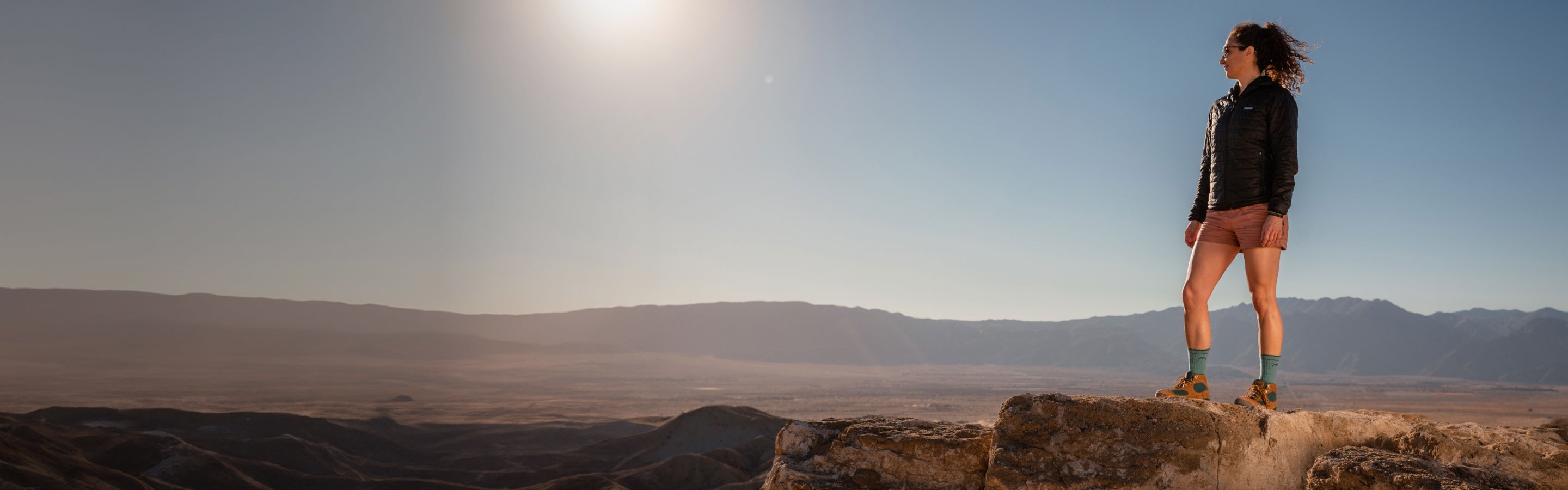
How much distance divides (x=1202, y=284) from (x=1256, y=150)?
584 millimetres

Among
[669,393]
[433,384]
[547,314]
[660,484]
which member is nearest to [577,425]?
[660,484]

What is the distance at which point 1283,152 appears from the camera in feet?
10.7

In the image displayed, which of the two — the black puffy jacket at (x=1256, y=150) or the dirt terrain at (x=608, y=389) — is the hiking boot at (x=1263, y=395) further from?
the dirt terrain at (x=608, y=389)

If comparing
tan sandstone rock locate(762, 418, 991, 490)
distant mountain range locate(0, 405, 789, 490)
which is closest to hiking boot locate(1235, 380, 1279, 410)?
tan sandstone rock locate(762, 418, 991, 490)

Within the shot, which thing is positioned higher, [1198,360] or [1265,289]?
[1265,289]

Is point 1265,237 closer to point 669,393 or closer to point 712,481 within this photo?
point 712,481

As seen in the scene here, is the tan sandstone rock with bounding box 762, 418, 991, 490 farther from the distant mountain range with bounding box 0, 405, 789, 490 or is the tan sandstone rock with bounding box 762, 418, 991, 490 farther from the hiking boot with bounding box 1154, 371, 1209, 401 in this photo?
the distant mountain range with bounding box 0, 405, 789, 490

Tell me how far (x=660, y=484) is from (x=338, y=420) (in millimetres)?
14464

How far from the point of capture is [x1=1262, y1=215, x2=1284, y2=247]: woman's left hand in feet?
10.6

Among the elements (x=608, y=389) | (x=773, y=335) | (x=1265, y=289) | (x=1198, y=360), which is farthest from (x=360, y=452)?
(x=773, y=335)

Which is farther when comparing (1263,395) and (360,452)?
(360,452)

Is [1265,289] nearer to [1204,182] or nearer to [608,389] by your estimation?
[1204,182]

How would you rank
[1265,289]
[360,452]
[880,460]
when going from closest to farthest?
[880,460] < [1265,289] < [360,452]

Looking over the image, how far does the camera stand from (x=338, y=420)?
2662 centimetres
